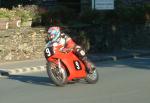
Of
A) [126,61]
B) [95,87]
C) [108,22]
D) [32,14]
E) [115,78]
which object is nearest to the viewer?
[95,87]

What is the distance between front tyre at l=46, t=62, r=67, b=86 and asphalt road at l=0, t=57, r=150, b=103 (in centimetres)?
17

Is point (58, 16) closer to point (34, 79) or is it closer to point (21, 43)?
point (21, 43)

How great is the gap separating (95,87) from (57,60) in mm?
1079

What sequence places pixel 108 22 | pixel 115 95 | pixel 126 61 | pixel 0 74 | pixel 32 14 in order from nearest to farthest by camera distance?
pixel 115 95
pixel 0 74
pixel 126 61
pixel 32 14
pixel 108 22

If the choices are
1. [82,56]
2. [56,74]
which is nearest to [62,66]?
[56,74]

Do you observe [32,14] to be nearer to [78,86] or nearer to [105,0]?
[105,0]

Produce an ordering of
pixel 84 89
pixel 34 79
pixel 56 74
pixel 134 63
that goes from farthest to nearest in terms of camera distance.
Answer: pixel 134 63, pixel 34 79, pixel 56 74, pixel 84 89

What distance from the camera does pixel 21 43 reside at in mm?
20531

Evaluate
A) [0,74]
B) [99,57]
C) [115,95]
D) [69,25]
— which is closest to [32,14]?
[69,25]

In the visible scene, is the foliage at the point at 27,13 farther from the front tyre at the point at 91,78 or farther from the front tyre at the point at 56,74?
the front tyre at the point at 56,74

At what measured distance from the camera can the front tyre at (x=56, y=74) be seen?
13.6 meters

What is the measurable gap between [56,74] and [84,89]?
2.60 feet

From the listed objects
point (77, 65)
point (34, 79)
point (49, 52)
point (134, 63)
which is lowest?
point (134, 63)

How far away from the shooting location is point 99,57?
2147 centimetres
